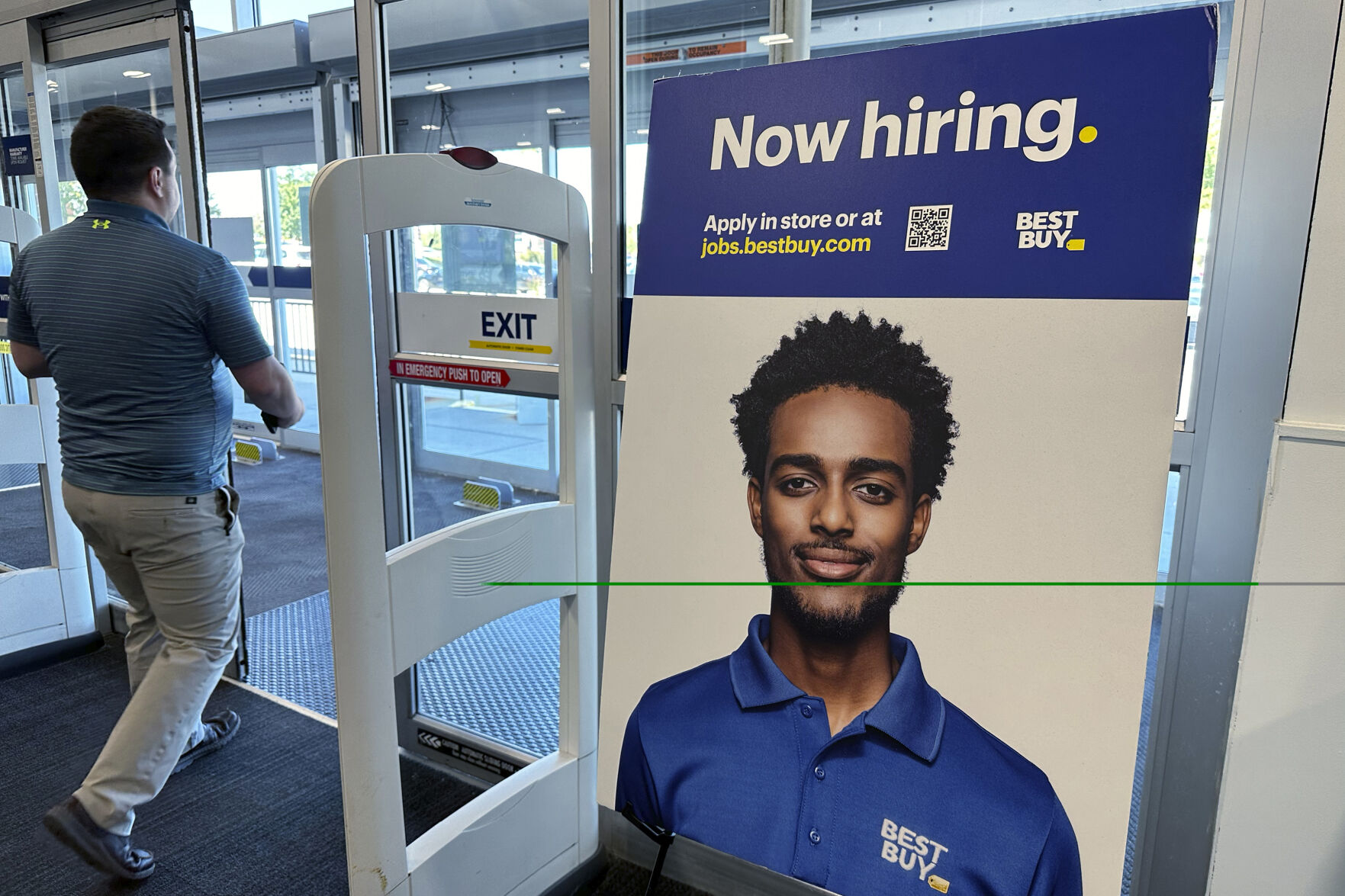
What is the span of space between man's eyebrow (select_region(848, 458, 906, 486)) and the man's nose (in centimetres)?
4

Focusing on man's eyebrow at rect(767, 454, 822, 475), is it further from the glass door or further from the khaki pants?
the glass door

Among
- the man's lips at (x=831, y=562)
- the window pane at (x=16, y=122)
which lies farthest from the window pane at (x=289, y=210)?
the man's lips at (x=831, y=562)

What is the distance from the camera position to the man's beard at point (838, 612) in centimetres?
Answer: 123

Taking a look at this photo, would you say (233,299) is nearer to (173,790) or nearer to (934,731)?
(173,790)

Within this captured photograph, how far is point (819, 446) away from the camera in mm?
1271

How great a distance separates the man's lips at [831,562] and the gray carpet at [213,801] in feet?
4.93

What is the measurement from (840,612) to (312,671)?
2480 mm

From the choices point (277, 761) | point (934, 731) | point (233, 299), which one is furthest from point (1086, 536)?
point (277, 761)

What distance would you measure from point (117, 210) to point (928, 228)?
1800 millimetres

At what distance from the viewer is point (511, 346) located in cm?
215

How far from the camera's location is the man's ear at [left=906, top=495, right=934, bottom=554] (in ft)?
3.92

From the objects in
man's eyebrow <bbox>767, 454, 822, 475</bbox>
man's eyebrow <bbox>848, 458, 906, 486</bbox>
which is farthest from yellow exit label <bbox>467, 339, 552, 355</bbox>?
man's eyebrow <bbox>848, 458, 906, 486</bbox>

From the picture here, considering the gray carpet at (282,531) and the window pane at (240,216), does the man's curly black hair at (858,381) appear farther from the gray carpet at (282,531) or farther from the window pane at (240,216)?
the window pane at (240,216)

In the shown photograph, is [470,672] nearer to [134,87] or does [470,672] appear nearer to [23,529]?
[134,87]
